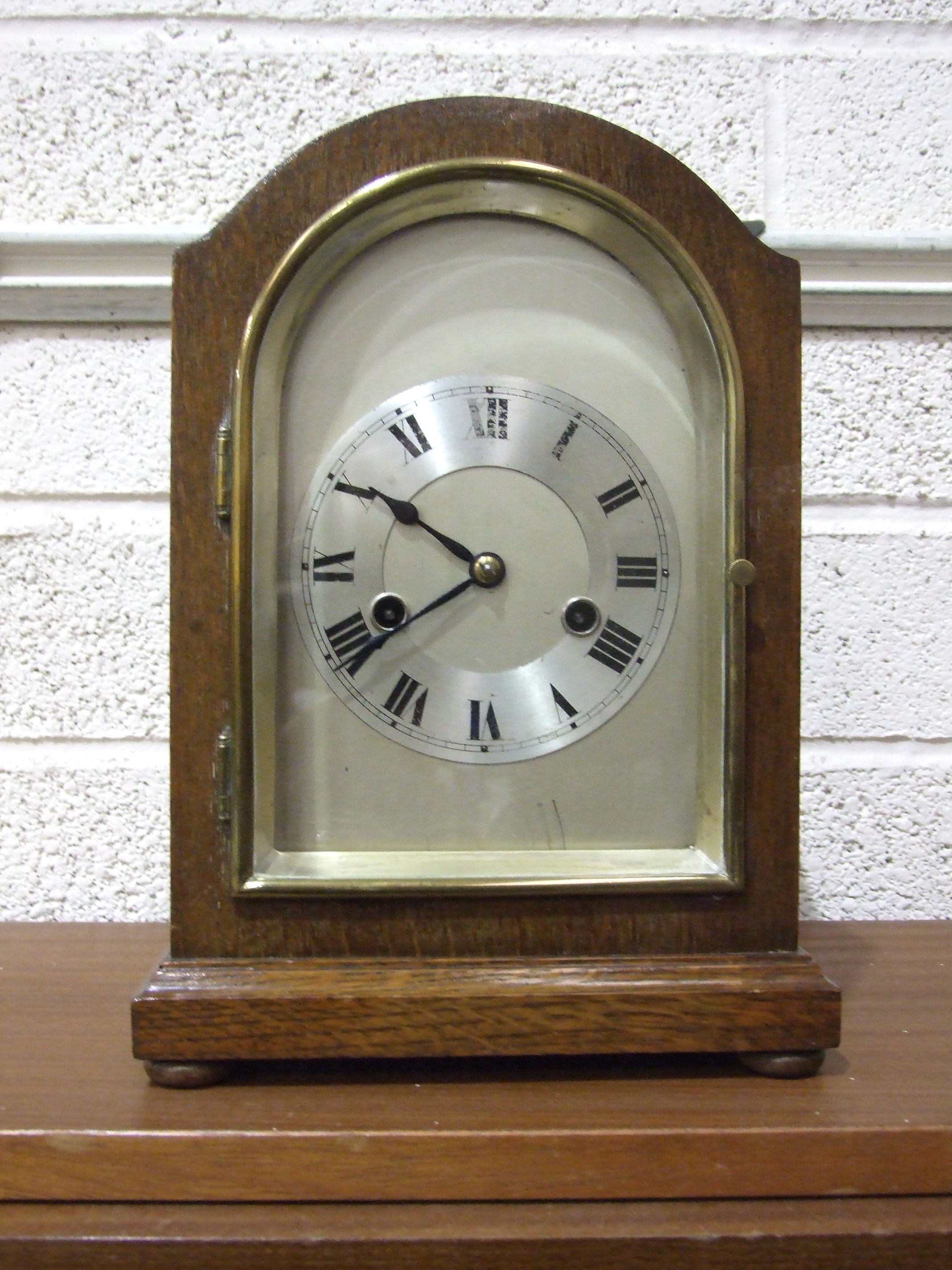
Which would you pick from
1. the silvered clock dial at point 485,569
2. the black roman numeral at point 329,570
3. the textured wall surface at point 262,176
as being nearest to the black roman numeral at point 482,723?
the silvered clock dial at point 485,569

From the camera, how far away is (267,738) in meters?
0.59

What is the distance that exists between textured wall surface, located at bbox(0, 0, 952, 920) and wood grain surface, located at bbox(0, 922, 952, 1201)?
0.32m

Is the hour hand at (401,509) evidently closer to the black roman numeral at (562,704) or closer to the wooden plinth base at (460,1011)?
the black roman numeral at (562,704)

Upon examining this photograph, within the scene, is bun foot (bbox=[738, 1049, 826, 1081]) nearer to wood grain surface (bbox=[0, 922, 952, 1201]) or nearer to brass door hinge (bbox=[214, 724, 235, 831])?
wood grain surface (bbox=[0, 922, 952, 1201])

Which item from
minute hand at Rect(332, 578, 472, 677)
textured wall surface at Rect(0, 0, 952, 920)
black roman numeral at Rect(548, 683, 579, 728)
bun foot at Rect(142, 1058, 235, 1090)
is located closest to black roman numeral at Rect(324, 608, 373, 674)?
minute hand at Rect(332, 578, 472, 677)

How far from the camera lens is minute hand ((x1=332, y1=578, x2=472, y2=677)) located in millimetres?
590

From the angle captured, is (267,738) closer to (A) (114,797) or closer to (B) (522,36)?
(A) (114,797)

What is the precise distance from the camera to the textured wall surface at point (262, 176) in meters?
0.88

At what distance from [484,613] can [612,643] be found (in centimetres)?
8

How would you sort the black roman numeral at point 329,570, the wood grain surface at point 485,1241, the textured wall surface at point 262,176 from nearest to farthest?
the wood grain surface at point 485,1241 → the black roman numeral at point 329,570 → the textured wall surface at point 262,176

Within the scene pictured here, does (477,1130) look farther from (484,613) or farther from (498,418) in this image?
(498,418)

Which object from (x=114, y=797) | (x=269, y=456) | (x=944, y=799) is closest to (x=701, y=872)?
(x=269, y=456)

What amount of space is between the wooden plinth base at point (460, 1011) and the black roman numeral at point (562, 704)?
15 cm

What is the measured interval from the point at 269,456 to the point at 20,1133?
38 cm
